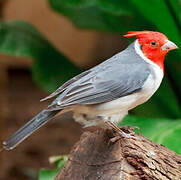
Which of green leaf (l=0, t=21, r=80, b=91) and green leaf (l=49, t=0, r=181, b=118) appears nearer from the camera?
green leaf (l=49, t=0, r=181, b=118)

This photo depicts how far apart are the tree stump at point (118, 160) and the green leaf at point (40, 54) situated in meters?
1.59

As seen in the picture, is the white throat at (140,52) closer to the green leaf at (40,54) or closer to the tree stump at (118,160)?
the tree stump at (118,160)

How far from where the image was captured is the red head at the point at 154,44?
214 cm

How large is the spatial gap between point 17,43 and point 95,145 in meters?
1.85

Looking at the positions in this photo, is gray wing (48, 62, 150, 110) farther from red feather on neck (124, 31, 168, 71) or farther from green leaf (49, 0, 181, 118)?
green leaf (49, 0, 181, 118)

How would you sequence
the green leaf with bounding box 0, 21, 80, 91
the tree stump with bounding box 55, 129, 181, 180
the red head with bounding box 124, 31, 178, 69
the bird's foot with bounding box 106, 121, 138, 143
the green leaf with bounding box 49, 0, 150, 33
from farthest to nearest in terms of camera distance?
the green leaf with bounding box 0, 21, 80, 91
the green leaf with bounding box 49, 0, 150, 33
the red head with bounding box 124, 31, 178, 69
the bird's foot with bounding box 106, 121, 138, 143
the tree stump with bounding box 55, 129, 181, 180

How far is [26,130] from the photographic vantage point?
204cm

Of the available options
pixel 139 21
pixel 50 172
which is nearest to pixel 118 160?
pixel 50 172

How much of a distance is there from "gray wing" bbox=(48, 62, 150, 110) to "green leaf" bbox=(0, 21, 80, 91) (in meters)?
1.47

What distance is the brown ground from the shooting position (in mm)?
4926

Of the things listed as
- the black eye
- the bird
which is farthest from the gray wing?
the black eye

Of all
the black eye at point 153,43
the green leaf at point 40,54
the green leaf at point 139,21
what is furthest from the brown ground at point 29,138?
the black eye at point 153,43

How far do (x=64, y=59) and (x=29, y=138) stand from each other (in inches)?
77.6

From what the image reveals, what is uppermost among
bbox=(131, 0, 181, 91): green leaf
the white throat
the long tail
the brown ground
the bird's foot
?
bbox=(131, 0, 181, 91): green leaf
